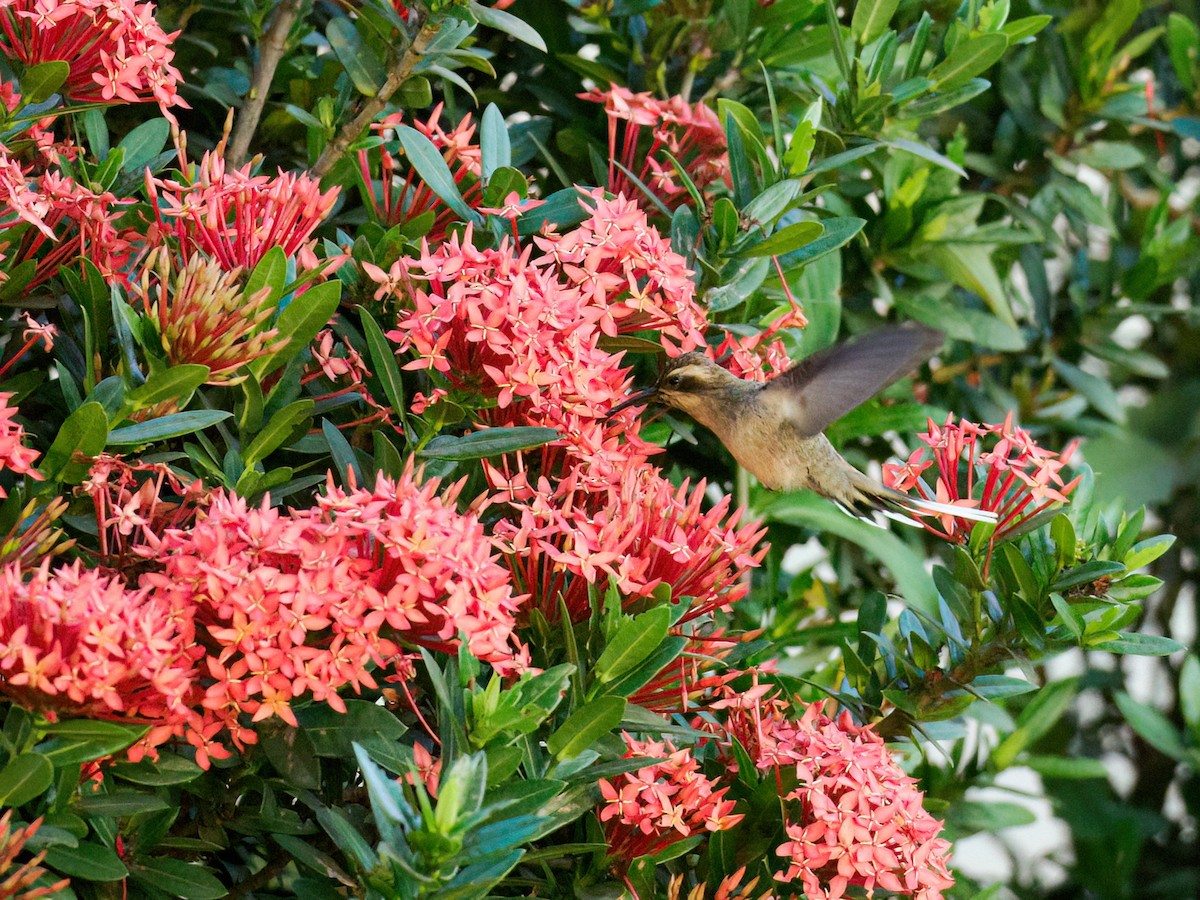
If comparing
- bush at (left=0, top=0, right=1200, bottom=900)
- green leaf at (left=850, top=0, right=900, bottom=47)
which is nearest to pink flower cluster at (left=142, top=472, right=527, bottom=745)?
bush at (left=0, top=0, right=1200, bottom=900)

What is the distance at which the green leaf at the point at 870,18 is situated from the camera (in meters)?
1.48

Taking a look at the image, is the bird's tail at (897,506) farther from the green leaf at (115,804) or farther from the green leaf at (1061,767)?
the green leaf at (115,804)

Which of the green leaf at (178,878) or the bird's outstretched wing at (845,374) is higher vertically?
the bird's outstretched wing at (845,374)

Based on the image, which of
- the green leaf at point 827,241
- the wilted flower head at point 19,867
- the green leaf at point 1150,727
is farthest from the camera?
the green leaf at point 1150,727

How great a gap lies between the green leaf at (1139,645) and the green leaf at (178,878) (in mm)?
881

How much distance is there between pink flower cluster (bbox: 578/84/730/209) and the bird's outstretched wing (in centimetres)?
26

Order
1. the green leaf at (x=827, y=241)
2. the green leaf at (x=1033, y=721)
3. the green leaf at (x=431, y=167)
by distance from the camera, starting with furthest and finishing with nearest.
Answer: the green leaf at (x=1033, y=721), the green leaf at (x=827, y=241), the green leaf at (x=431, y=167)

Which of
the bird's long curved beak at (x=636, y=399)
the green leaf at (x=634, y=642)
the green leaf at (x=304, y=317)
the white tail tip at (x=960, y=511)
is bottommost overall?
the white tail tip at (x=960, y=511)

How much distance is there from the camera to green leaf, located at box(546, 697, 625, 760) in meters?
1.02

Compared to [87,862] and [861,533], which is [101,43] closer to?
[87,862]

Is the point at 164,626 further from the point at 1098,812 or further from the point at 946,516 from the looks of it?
the point at 1098,812

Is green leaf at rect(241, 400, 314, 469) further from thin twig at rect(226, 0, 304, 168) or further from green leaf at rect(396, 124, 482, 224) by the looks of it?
thin twig at rect(226, 0, 304, 168)

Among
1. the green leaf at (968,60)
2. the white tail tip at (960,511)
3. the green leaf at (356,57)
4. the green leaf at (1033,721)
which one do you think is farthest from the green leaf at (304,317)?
the green leaf at (1033,721)

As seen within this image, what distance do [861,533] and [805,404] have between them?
18.4 inches
